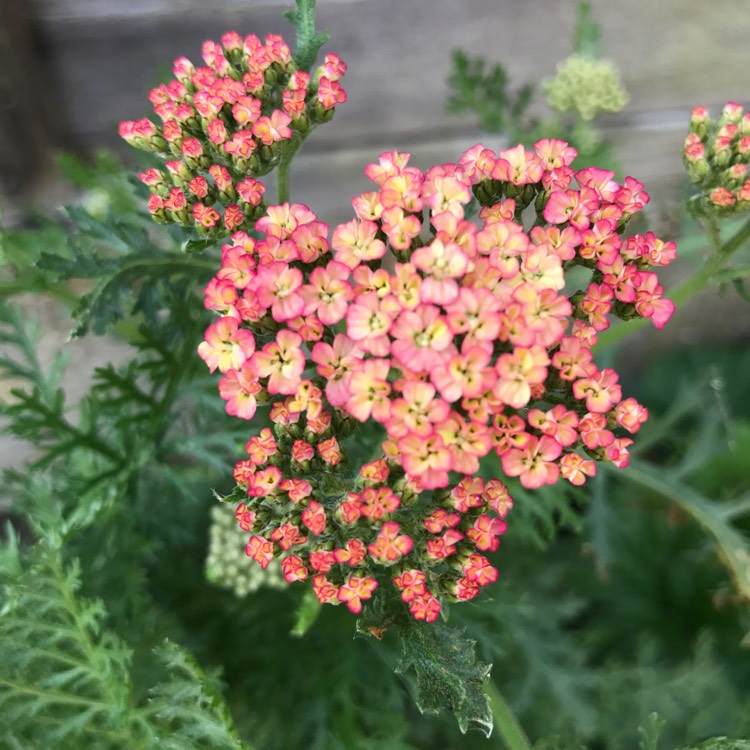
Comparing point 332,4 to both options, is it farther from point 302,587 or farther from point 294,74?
point 302,587

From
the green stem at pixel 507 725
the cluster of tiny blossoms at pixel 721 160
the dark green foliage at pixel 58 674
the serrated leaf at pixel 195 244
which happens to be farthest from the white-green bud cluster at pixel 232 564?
the cluster of tiny blossoms at pixel 721 160

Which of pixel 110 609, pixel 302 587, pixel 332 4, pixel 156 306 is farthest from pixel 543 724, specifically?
pixel 332 4

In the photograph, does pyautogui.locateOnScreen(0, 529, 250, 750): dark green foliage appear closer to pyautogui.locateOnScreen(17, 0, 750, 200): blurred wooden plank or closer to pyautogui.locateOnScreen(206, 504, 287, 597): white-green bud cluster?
pyautogui.locateOnScreen(206, 504, 287, 597): white-green bud cluster

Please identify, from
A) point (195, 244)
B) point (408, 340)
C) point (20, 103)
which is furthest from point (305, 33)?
point (20, 103)

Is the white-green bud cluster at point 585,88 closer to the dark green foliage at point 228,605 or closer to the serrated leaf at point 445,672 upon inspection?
the dark green foliage at point 228,605

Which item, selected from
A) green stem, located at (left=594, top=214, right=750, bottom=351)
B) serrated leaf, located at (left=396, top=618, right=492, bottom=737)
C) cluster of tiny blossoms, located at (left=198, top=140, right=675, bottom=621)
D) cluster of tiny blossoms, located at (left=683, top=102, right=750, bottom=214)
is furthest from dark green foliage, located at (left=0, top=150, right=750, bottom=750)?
cluster of tiny blossoms, located at (left=683, top=102, right=750, bottom=214)

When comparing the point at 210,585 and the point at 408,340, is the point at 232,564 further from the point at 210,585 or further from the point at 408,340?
the point at 408,340
